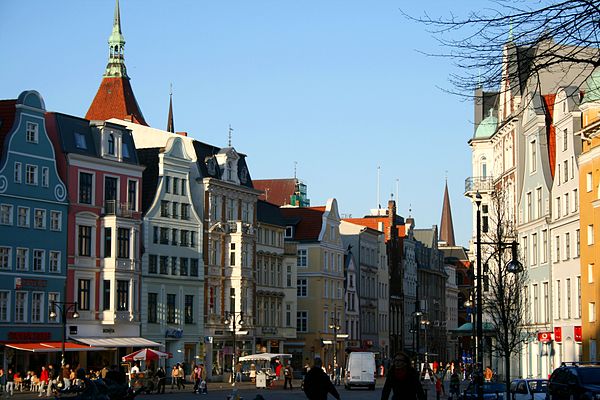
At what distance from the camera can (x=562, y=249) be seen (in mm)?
67375

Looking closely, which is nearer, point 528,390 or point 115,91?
point 528,390

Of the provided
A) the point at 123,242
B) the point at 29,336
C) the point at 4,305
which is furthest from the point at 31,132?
the point at 29,336

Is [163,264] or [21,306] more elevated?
[163,264]

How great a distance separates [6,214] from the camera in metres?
67.5

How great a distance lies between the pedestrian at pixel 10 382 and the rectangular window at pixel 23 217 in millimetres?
8517

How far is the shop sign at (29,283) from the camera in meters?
67.8

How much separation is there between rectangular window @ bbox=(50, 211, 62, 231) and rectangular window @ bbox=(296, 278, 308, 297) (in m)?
41.2

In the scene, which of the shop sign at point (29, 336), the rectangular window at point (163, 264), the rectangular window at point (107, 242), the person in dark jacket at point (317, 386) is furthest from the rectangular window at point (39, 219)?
the person in dark jacket at point (317, 386)

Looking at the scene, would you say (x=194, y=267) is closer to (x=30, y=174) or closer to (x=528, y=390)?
(x=30, y=174)

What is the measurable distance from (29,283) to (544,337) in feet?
101

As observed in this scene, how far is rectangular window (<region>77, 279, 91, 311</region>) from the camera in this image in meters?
73.1

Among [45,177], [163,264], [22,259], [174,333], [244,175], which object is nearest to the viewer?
[22,259]

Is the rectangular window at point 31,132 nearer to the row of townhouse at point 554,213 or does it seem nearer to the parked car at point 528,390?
the row of townhouse at point 554,213

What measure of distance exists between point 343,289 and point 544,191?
154 ft
